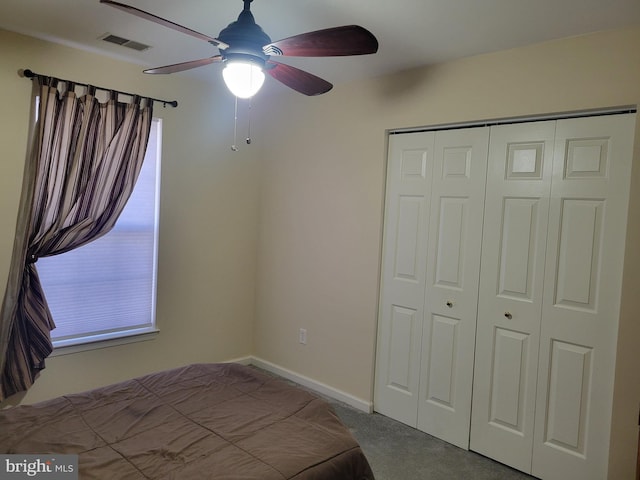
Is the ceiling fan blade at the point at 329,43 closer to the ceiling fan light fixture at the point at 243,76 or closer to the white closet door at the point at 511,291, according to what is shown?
the ceiling fan light fixture at the point at 243,76

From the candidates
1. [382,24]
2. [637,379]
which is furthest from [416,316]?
[382,24]

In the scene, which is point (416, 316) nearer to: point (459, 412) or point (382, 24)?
point (459, 412)

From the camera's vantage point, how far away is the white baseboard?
3.32 m

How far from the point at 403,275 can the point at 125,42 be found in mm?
2370

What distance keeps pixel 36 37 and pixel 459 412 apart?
139 inches

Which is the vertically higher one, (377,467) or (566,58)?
(566,58)

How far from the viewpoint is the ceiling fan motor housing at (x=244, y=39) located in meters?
1.74

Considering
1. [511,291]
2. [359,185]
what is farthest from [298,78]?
[511,291]

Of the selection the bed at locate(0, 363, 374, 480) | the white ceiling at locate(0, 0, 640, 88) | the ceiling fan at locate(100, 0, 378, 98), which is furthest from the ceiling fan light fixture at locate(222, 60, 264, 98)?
the bed at locate(0, 363, 374, 480)

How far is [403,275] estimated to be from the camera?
123 inches

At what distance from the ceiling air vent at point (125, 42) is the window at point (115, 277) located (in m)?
0.60

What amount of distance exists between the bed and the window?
3.67ft

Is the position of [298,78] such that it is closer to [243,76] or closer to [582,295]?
[243,76]

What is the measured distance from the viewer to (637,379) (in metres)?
2.18
